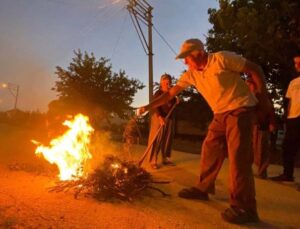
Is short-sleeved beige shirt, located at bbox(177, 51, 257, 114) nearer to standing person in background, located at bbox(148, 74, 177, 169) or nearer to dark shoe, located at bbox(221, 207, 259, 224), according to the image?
dark shoe, located at bbox(221, 207, 259, 224)

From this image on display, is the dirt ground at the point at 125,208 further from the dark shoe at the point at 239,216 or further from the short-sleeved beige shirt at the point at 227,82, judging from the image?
the short-sleeved beige shirt at the point at 227,82

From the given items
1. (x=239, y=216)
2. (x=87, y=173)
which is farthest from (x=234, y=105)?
(x=87, y=173)

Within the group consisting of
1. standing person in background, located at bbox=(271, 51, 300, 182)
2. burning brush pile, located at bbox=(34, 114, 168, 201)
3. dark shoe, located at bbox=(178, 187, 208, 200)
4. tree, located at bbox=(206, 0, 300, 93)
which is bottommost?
dark shoe, located at bbox=(178, 187, 208, 200)

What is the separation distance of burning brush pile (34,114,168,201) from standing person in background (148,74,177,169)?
157cm

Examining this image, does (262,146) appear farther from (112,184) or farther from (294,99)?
(112,184)

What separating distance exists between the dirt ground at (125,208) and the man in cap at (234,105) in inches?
11.5

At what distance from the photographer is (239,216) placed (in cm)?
388

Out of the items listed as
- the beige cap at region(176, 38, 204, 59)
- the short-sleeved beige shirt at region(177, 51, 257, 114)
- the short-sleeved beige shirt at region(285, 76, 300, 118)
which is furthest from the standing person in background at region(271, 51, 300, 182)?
the beige cap at region(176, 38, 204, 59)

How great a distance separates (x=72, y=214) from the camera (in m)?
3.90

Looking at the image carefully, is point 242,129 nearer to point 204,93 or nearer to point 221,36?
point 204,93

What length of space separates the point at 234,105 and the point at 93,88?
18647mm

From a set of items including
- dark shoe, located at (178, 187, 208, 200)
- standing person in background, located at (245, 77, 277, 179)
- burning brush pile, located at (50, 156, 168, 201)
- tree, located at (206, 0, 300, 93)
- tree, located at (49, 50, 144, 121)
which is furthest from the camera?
tree, located at (49, 50, 144, 121)

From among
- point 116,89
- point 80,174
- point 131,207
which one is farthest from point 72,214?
point 116,89

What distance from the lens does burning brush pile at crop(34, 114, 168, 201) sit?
15.5 feet
